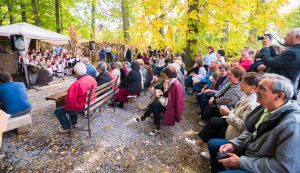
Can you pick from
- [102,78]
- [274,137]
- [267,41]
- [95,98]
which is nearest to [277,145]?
[274,137]

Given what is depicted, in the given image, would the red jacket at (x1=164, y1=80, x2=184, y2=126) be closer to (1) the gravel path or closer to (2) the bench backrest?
(1) the gravel path

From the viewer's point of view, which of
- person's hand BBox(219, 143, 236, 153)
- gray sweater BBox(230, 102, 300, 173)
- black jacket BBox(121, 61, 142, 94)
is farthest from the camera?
black jacket BBox(121, 61, 142, 94)

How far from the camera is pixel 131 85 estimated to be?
5969 millimetres

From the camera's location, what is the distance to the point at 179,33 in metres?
7.16

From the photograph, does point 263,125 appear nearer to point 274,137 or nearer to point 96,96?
point 274,137

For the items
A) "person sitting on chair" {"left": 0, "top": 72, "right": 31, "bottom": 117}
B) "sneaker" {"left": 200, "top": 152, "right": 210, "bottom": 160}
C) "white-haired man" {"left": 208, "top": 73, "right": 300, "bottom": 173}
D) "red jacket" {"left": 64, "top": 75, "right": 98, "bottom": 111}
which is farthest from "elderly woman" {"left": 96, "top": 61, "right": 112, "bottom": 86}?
"white-haired man" {"left": 208, "top": 73, "right": 300, "bottom": 173}

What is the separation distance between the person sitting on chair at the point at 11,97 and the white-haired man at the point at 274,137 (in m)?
3.72

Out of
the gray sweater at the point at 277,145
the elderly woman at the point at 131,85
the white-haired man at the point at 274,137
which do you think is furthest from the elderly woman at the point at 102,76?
the gray sweater at the point at 277,145

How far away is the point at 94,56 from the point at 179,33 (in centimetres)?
1282

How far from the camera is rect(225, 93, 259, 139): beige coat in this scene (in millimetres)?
2816

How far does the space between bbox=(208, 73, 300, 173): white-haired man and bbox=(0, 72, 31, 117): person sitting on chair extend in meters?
3.72

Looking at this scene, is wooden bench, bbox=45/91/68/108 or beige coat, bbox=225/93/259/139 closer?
beige coat, bbox=225/93/259/139

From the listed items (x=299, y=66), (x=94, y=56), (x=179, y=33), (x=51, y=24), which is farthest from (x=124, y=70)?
(x=51, y=24)

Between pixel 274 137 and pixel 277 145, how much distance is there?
73 mm
